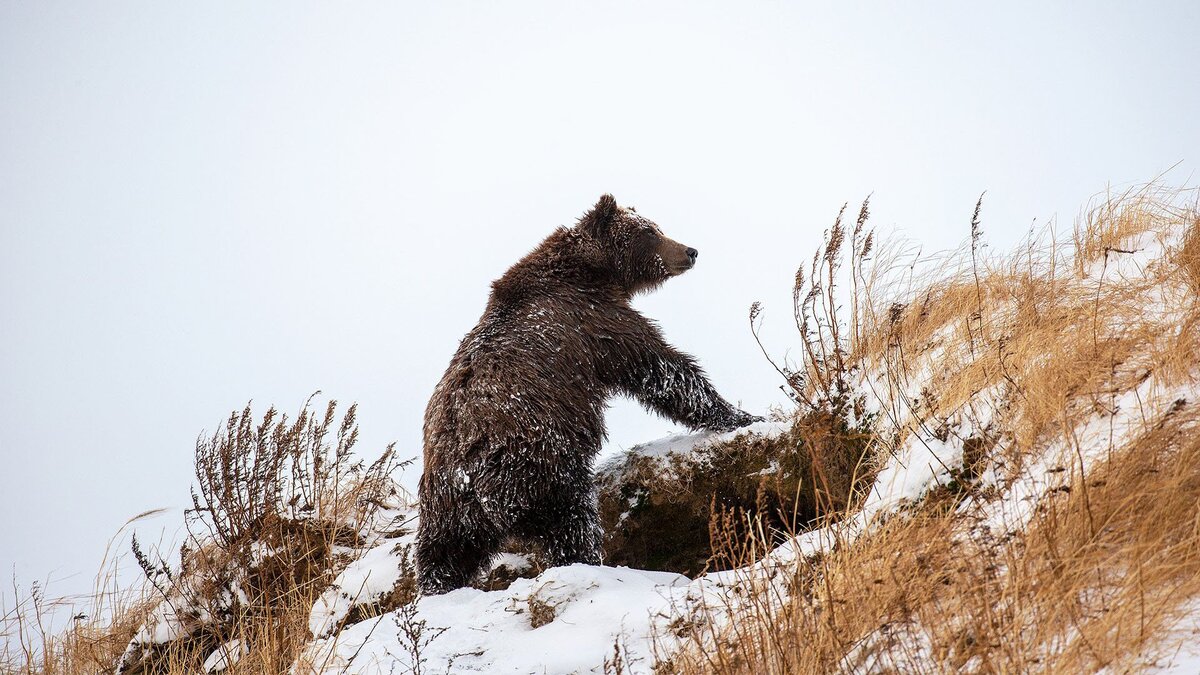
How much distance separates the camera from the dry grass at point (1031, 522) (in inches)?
96.3

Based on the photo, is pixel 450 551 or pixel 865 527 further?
pixel 450 551

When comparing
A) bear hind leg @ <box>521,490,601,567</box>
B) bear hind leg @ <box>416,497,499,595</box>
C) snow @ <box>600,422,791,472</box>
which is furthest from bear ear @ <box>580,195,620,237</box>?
bear hind leg @ <box>416,497,499,595</box>

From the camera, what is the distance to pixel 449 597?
4.41m

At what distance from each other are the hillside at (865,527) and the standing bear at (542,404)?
1.48 ft

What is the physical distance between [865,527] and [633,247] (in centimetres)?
356

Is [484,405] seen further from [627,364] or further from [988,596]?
[988,596]

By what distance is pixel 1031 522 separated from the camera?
9.36 ft

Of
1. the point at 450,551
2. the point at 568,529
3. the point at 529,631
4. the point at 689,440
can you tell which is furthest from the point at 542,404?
the point at 529,631

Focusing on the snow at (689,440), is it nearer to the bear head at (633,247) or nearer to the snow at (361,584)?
the bear head at (633,247)

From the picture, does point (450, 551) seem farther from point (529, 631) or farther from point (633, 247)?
point (633, 247)

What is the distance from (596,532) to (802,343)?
6.15 ft

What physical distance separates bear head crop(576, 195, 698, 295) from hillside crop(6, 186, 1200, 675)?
146 centimetres

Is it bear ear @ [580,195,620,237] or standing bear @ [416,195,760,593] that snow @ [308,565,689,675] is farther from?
bear ear @ [580,195,620,237]

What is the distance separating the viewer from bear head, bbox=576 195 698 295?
647cm
